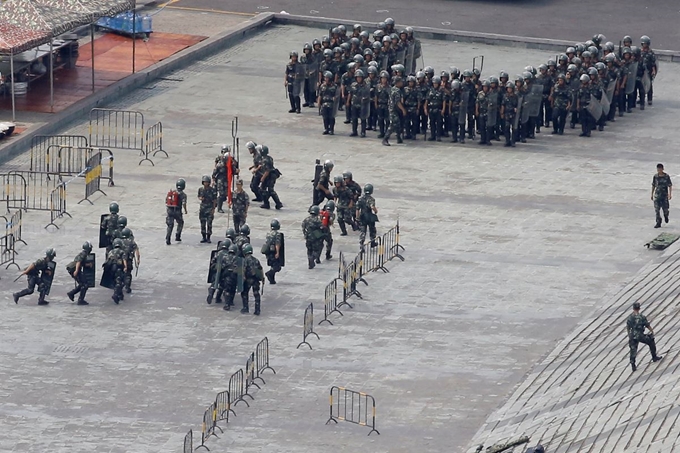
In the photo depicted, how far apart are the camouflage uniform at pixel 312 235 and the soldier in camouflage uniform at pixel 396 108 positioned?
9895mm

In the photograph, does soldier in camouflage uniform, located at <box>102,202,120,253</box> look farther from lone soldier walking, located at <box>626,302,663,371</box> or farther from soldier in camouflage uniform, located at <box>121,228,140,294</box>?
lone soldier walking, located at <box>626,302,663,371</box>

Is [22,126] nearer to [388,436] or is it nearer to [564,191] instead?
[564,191]

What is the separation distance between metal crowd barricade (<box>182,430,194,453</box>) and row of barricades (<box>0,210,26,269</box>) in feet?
30.4

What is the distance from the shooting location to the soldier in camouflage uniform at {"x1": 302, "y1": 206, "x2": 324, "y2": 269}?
37375mm

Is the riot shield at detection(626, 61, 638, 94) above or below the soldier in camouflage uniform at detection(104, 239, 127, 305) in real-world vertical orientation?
above

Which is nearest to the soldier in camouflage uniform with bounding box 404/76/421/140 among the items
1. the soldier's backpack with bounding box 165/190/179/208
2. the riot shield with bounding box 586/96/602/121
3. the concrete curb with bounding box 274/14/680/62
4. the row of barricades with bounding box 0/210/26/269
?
the riot shield with bounding box 586/96/602/121

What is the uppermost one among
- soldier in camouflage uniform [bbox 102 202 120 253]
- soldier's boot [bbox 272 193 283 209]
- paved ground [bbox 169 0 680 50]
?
paved ground [bbox 169 0 680 50]

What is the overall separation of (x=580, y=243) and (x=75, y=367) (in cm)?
1230

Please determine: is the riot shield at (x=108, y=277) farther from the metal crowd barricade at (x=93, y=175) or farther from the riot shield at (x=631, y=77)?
the riot shield at (x=631, y=77)

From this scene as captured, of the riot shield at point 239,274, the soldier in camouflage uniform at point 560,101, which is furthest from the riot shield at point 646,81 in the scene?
the riot shield at point 239,274

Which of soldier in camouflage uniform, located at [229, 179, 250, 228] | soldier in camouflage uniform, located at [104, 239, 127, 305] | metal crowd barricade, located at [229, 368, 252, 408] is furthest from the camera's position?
soldier in camouflage uniform, located at [229, 179, 250, 228]

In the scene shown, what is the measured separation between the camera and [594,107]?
4850 centimetres

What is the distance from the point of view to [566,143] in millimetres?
48188

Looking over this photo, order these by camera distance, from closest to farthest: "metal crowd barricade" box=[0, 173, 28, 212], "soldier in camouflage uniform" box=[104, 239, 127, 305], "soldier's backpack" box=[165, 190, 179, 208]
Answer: "soldier in camouflage uniform" box=[104, 239, 127, 305] < "soldier's backpack" box=[165, 190, 179, 208] < "metal crowd barricade" box=[0, 173, 28, 212]
